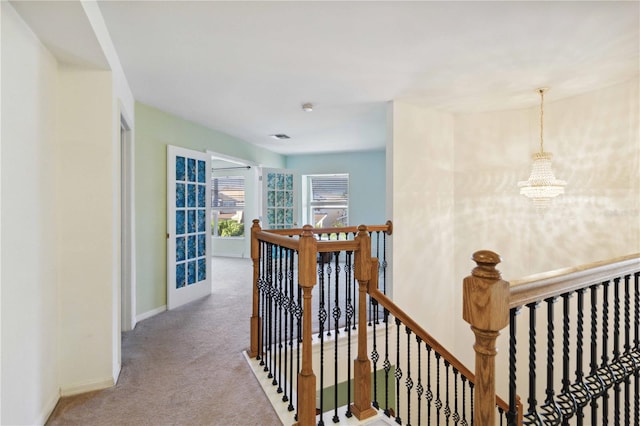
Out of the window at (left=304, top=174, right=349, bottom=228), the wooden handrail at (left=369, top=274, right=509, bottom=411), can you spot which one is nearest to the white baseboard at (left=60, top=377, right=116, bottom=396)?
the wooden handrail at (left=369, top=274, right=509, bottom=411)

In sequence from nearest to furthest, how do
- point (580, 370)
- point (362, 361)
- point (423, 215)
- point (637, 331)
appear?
point (580, 370) < point (637, 331) < point (362, 361) < point (423, 215)

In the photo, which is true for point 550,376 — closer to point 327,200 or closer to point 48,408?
point 48,408

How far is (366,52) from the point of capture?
8.30ft

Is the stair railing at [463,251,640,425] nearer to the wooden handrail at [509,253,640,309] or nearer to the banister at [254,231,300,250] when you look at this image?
the wooden handrail at [509,253,640,309]

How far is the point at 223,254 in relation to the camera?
801cm

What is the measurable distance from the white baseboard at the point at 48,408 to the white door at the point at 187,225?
1.83 m

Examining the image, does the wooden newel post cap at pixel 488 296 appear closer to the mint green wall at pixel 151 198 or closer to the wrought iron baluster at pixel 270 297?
the wrought iron baluster at pixel 270 297

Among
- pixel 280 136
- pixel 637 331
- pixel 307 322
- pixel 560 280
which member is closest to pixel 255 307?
pixel 307 322

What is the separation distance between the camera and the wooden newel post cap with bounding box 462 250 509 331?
0.95 m

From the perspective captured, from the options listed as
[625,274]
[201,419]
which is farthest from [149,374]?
[625,274]

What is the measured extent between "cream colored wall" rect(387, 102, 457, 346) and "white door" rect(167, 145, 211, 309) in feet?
8.13

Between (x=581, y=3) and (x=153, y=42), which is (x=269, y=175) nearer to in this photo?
(x=153, y=42)

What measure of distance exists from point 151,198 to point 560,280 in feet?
12.4

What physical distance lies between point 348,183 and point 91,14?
18.3 ft
